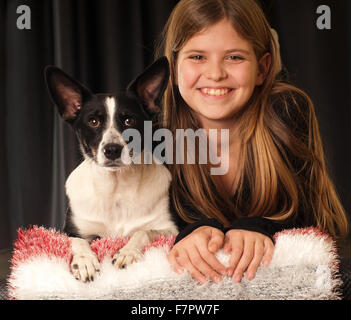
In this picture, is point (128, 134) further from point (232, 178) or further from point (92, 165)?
point (232, 178)

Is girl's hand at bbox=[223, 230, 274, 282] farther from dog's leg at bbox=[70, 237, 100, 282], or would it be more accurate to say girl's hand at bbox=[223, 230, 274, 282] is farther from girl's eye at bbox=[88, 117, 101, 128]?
girl's eye at bbox=[88, 117, 101, 128]

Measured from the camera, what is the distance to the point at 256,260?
1.04 m

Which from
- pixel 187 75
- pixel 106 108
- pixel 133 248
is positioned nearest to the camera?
pixel 133 248

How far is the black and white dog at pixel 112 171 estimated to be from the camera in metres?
1.21

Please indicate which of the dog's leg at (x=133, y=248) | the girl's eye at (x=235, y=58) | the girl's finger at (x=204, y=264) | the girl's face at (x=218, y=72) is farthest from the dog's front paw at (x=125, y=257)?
the girl's eye at (x=235, y=58)

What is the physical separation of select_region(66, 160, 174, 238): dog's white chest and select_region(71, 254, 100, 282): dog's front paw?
202mm

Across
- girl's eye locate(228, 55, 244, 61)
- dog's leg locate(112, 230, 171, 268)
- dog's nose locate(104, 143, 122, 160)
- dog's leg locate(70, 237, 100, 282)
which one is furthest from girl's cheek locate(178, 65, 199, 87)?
dog's leg locate(70, 237, 100, 282)

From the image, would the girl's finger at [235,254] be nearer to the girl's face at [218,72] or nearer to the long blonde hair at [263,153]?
the long blonde hair at [263,153]

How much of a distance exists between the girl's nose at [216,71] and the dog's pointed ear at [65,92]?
373 mm

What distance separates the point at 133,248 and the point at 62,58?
0.71m

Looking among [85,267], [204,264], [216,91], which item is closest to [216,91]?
[216,91]

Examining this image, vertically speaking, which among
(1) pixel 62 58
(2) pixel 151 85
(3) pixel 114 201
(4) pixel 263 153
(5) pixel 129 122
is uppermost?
(1) pixel 62 58

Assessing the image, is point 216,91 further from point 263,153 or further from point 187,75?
point 263,153
